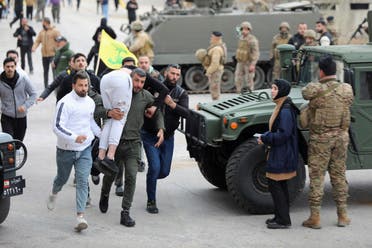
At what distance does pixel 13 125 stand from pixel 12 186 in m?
3.20

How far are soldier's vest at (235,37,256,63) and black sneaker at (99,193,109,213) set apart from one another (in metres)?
10.2

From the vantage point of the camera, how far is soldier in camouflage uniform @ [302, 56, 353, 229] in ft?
31.0

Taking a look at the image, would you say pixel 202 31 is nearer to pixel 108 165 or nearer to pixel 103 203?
pixel 103 203

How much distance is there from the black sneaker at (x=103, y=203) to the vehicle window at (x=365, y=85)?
9.60 ft

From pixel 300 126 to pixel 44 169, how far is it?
4423 millimetres

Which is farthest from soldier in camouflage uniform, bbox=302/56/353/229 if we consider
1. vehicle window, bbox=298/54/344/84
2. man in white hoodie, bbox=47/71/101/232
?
man in white hoodie, bbox=47/71/101/232

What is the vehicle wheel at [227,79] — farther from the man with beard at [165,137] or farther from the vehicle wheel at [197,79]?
the man with beard at [165,137]

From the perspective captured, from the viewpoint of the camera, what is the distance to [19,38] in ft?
82.5

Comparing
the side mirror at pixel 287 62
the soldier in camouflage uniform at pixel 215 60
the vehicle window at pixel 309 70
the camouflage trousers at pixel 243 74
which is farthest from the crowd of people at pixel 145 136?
the camouflage trousers at pixel 243 74

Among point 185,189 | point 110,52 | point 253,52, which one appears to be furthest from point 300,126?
point 253,52

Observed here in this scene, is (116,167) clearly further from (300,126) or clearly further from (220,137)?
(300,126)

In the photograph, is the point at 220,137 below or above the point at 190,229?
above

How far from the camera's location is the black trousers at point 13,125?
12.0m

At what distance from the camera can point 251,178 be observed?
1016cm
